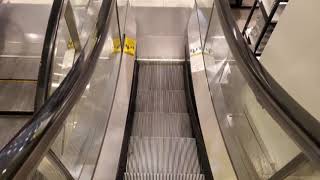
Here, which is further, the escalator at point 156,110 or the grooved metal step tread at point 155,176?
the grooved metal step tread at point 155,176

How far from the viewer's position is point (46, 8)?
4.37 m

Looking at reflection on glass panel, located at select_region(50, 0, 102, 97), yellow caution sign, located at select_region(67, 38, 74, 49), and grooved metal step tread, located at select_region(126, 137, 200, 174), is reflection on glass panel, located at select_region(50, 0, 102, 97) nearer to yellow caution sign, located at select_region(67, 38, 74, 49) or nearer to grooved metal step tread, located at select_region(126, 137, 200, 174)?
yellow caution sign, located at select_region(67, 38, 74, 49)

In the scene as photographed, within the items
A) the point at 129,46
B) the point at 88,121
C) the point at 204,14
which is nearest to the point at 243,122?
the point at 88,121

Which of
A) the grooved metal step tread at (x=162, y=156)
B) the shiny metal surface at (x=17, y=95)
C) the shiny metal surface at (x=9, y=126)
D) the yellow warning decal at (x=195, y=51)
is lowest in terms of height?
the grooved metal step tread at (x=162, y=156)

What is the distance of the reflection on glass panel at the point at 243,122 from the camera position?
1.93 metres

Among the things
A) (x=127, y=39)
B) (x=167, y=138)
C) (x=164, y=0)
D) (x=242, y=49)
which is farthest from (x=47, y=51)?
(x=164, y=0)

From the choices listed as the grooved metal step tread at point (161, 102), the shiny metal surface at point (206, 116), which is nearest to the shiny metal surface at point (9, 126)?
the grooved metal step tread at point (161, 102)

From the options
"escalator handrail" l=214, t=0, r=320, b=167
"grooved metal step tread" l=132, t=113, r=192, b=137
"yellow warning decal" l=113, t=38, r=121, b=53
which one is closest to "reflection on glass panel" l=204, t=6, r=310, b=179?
"escalator handrail" l=214, t=0, r=320, b=167

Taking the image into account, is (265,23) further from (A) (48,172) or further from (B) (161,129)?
(A) (48,172)

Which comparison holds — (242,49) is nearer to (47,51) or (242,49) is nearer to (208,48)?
(47,51)

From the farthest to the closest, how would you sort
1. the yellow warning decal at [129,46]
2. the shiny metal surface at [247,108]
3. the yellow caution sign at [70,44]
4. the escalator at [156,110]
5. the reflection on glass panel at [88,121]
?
the yellow warning decal at [129,46] < the yellow caution sign at [70,44] < the reflection on glass panel at [88,121] < the shiny metal surface at [247,108] < the escalator at [156,110]

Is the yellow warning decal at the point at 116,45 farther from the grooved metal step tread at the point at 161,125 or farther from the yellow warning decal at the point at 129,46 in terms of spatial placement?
the grooved metal step tread at the point at 161,125

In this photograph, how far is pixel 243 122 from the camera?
2.44 meters

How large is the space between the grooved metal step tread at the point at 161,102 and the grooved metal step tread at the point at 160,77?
0.82 ft
